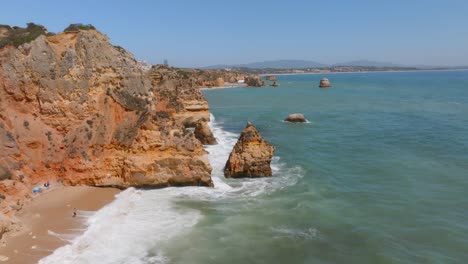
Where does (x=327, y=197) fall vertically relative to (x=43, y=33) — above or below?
below

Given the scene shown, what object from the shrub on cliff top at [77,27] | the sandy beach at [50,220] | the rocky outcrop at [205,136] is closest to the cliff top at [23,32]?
the shrub on cliff top at [77,27]

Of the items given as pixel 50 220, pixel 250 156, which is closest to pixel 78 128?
pixel 50 220

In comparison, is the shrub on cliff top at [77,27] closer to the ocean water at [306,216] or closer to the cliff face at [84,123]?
the cliff face at [84,123]

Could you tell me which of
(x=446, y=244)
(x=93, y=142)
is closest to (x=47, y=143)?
(x=93, y=142)

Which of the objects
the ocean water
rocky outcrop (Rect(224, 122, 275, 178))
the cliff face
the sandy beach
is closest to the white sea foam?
the ocean water

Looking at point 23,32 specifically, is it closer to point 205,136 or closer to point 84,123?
point 84,123

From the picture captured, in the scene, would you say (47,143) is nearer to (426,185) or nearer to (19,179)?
(19,179)

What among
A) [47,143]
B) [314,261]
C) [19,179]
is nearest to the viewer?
[314,261]
